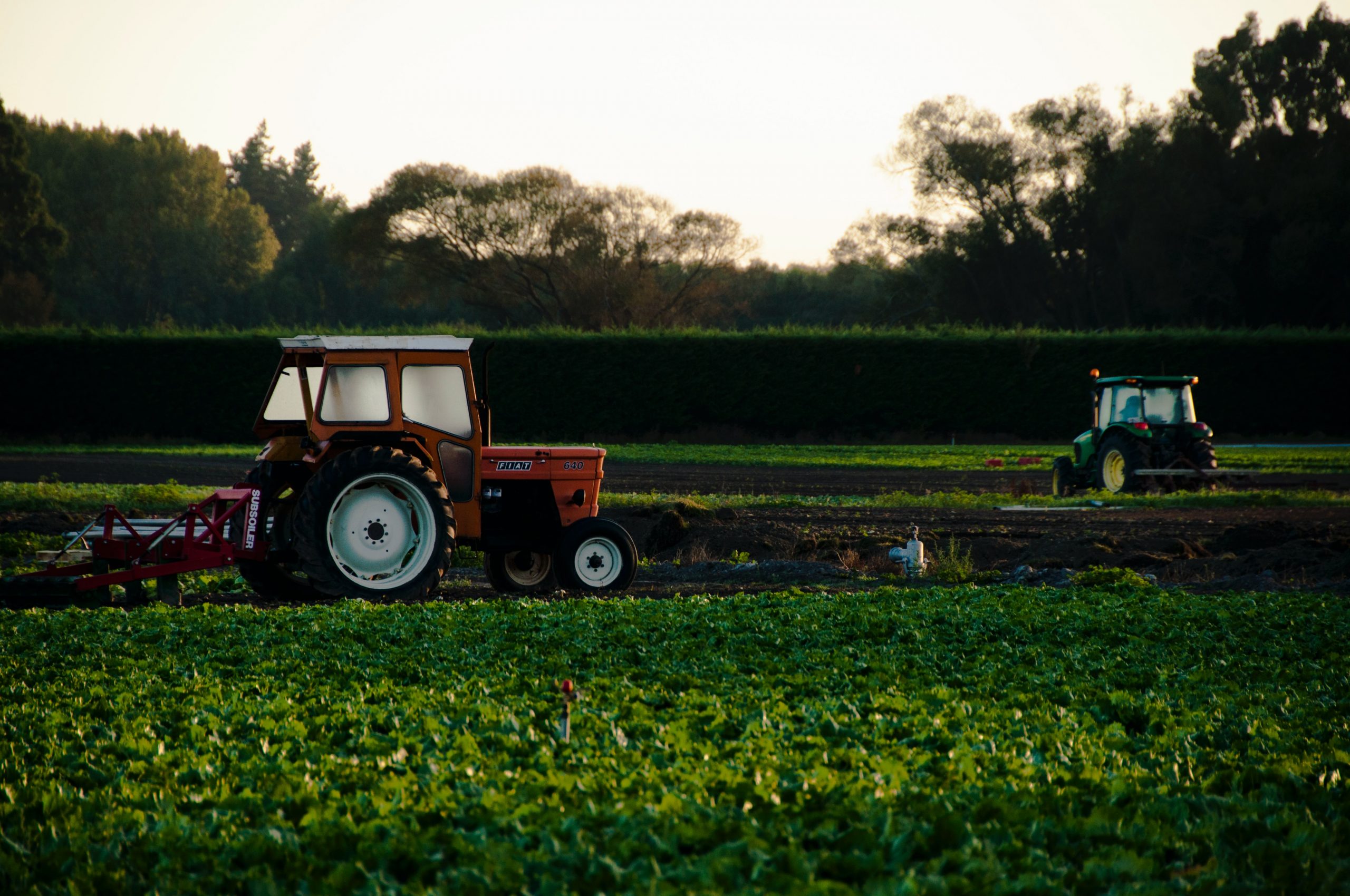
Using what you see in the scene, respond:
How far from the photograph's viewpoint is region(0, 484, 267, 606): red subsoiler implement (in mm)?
8273

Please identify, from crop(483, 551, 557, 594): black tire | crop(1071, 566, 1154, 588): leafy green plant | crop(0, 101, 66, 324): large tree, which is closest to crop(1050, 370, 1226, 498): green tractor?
Answer: crop(1071, 566, 1154, 588): leafy green plant

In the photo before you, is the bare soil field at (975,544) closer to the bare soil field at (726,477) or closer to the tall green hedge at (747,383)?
the bare soil field at (726,477)

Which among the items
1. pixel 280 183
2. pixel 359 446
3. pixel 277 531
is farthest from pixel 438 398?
pixel 280 183

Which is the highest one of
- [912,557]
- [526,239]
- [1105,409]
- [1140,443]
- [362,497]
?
[526,239]

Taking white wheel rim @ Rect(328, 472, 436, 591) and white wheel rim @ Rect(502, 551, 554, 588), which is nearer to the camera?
white wheel rim @ Rect(328, 472, 436, 591)

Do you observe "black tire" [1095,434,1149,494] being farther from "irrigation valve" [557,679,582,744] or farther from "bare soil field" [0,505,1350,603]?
"irrigation valve" [557,679,582,744]

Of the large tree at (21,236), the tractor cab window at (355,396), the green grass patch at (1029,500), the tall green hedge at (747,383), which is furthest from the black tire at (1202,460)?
the large tree at (21,236)

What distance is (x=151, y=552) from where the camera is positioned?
860 cm

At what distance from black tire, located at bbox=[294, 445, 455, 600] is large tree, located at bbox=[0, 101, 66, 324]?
145 ft

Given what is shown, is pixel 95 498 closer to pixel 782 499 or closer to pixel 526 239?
pixel 782 499

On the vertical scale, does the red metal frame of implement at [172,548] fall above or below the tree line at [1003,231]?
below

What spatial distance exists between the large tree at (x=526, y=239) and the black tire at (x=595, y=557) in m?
34.3

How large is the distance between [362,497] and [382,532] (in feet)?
1.05

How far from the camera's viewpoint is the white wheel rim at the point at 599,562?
9.57m
